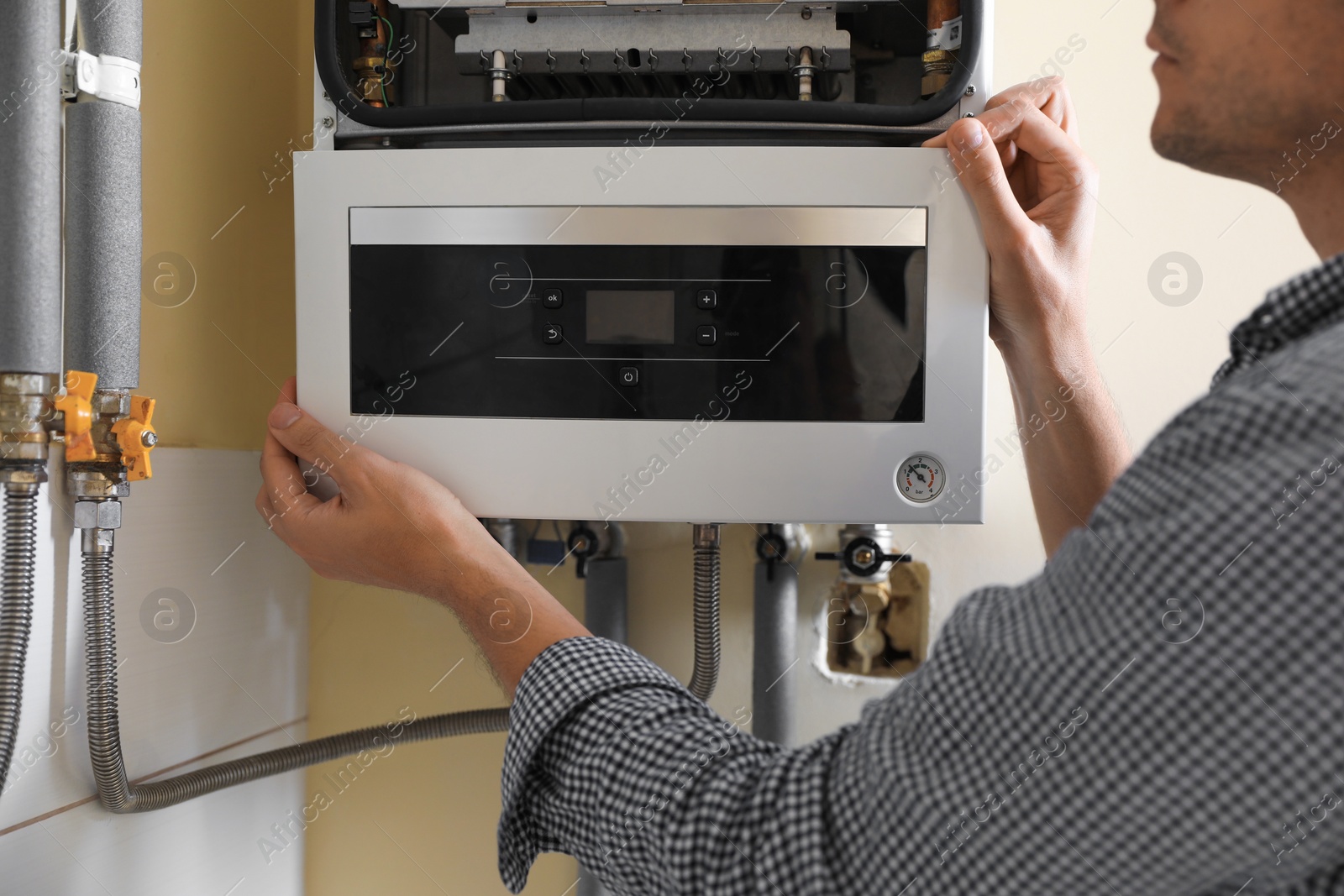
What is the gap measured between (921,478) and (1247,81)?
326 millimetres

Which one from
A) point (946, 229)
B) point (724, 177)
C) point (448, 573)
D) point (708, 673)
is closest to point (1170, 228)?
point (946, 229)

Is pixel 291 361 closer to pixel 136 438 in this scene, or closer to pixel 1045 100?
pixel 136 438

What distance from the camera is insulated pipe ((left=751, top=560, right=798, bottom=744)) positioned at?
3.04 ft

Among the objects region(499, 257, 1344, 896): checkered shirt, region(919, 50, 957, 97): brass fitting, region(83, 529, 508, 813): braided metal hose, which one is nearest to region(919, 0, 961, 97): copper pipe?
region(919, 50, 957, 97): brass fitting

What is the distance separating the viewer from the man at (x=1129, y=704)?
1.11 ft

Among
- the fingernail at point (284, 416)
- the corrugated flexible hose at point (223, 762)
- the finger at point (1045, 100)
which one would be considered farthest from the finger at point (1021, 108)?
the fingernail at point (284, 416)

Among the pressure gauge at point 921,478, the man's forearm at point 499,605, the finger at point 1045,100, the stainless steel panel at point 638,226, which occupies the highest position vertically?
the finger at point 1045,100

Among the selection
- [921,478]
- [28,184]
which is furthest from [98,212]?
[921,478]

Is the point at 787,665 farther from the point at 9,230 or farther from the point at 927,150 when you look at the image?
the point at 9,230

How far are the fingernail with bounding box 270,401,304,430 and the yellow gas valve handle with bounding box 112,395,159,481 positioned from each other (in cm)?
9

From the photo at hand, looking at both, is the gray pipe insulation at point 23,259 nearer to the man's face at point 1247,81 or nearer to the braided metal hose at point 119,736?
the braided metal hose at point 119,736

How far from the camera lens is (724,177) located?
26.8 inches

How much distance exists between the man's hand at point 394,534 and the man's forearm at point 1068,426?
18.3 inches

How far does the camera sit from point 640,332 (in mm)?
707
